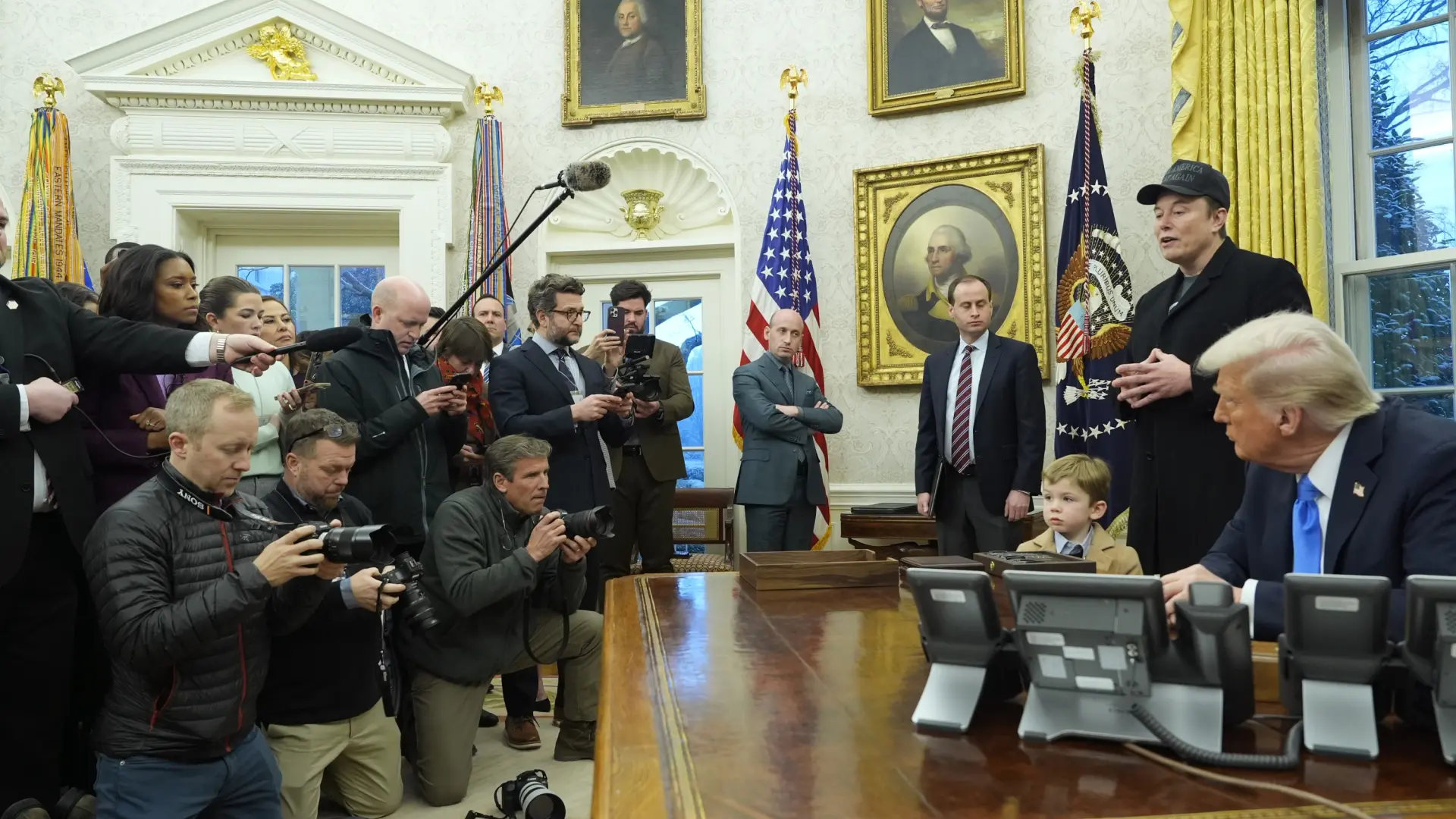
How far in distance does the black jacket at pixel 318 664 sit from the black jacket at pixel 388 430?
1.41ft

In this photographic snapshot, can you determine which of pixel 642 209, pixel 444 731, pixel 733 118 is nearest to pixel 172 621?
pixel 444 731

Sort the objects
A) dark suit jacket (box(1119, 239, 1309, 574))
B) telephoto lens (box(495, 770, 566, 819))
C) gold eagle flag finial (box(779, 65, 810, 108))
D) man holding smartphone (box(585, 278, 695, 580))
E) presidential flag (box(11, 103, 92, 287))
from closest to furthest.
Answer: telephoto lens (box(495, 770, 566, 819)), dark suit jacket (box(1119, 239, 1309, 574)), man holding smartphone (box(585, 278, 695, 580)), presidential flag (box(11, 103, 92, 287)), gold eagle flag finial (box(779, 65, 810, 108))

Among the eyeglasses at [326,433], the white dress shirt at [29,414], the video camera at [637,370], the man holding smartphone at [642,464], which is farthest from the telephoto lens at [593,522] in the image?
the man holding smartphone at [642,464]

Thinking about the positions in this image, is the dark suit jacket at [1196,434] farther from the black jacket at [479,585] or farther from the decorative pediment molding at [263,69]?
the decorative pediment molding at [263,69]

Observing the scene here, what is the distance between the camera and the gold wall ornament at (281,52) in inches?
214

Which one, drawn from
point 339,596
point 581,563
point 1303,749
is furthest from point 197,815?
point 1303,749

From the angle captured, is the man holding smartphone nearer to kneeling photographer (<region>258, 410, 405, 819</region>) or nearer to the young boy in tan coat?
kneeling photographer (<region>258, 410, 405, 819</region>)

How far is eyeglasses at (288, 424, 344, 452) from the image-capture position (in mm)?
2582

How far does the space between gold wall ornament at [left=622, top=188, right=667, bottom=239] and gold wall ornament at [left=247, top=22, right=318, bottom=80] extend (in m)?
1.80

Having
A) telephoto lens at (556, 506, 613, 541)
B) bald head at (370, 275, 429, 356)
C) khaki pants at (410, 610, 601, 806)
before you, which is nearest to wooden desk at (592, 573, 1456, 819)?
telephoto lens at (556, 506, 613, 541)

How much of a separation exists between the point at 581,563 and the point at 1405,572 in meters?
2.22

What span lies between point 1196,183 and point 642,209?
3.51m

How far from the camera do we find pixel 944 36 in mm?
5301

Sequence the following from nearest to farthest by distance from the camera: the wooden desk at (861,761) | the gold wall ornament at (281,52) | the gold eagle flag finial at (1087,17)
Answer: the wooden desk at (861,761)
the gold eagle flag finial at (1087,17)
the gold wall ornament at (281,52)
